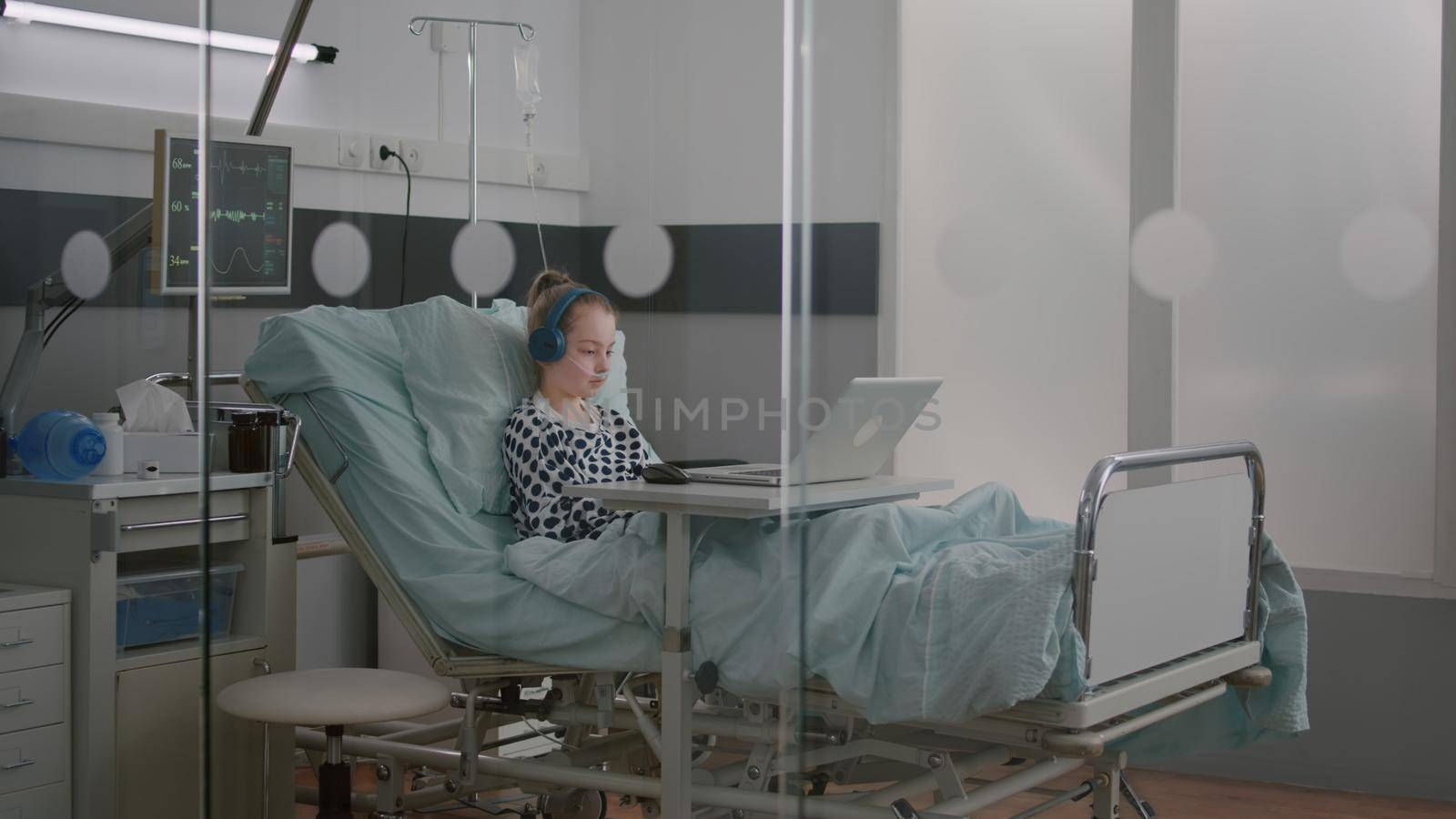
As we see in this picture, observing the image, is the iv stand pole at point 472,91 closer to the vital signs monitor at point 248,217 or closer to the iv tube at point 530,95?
the iv tube at point 530,95

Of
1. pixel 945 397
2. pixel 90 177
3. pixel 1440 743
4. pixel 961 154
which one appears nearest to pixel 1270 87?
pixel 961 154

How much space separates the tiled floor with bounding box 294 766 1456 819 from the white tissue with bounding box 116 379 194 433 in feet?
2.65

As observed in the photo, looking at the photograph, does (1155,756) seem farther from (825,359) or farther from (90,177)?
(90,177)

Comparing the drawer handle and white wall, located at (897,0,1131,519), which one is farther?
white wall, located at (897,0,1131,519)

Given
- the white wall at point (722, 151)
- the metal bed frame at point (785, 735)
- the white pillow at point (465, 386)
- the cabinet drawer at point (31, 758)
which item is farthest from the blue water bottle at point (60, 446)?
the white wall at point (722, 151)

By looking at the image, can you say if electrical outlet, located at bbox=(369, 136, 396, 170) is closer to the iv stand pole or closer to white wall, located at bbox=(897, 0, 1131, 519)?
the iv stand pole

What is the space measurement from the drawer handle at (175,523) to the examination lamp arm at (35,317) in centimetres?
35

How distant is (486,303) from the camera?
92.7 inches

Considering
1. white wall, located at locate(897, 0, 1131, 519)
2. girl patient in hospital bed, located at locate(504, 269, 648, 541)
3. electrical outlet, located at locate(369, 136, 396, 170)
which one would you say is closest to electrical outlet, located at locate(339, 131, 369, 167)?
electrical outlet, located at locate(369, 136, 396, 170)

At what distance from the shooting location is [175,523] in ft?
8.01

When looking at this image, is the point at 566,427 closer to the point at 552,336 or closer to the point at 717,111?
the point at 552,336

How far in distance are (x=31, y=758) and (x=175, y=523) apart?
0.42 m

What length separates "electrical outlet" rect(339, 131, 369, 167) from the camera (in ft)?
7.55

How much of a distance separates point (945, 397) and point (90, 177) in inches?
74.9
